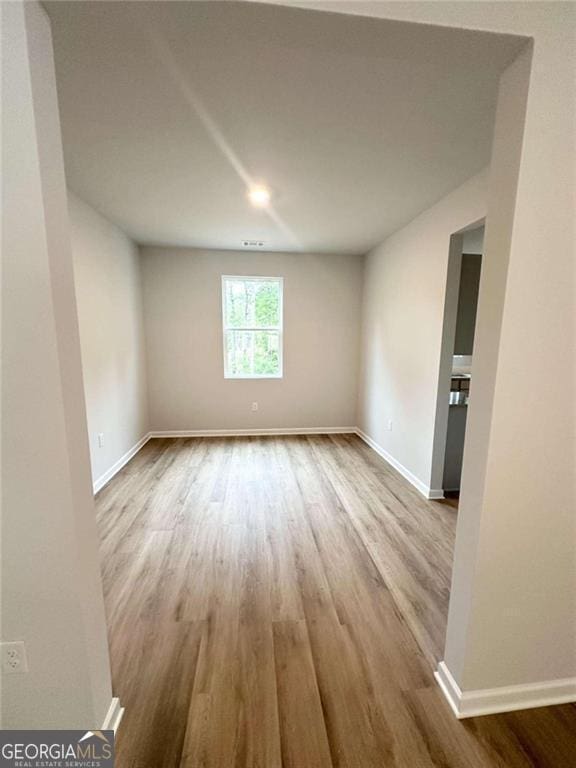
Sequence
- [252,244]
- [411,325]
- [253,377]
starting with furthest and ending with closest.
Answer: [253,377], [252,244], [411,325]

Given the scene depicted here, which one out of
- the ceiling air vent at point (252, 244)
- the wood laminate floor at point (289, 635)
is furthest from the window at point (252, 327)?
the wood laminate floor at point (289, 635)

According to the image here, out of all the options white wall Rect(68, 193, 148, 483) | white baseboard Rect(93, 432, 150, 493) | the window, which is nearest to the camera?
white wall Rect(68, 193, 148, 483)

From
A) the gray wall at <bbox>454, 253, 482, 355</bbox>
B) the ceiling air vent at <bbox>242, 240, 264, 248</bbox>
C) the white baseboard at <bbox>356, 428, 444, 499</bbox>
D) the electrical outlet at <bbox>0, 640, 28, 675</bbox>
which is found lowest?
the white baseboard at <bbox>356, 428, 444, 499</bbox>

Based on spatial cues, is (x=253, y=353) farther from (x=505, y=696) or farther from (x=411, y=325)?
(x=505, y=696)

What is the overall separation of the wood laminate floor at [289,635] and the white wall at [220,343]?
1709 mm

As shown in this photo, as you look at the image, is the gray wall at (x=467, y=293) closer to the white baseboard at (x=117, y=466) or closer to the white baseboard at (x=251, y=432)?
the white baseboard at (x=251, y=432)

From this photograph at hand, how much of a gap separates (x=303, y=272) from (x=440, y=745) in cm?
420

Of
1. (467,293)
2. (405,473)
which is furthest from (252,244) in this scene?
(405,473)

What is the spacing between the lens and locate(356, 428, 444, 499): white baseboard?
2707 millimetres

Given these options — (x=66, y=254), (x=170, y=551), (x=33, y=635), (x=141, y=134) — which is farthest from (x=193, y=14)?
(x=170, y=551)

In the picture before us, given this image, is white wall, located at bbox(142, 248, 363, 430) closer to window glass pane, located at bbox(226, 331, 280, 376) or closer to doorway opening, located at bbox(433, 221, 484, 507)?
window glass pane, located at bbox(226, 331, 280, 376)

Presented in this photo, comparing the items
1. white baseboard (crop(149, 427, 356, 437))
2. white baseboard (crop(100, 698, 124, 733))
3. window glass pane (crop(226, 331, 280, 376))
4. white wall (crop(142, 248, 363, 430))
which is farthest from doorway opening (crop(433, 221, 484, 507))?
white baseboard (crop(100, 698, 124, 733))

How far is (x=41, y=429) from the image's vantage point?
0.83 m

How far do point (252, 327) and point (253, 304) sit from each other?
0.32 meters
